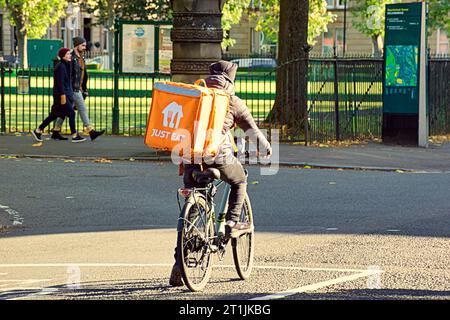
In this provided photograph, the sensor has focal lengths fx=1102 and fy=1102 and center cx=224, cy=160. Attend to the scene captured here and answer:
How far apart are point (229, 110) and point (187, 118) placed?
1.94 ft

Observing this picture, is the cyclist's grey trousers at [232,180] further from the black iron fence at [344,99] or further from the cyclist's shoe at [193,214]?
the black iron fence at [344,99]

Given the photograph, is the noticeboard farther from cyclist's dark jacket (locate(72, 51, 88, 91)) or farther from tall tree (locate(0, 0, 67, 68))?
tall tree (locate(0, 0, 67, 68))

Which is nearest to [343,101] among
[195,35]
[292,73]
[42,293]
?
[292,73]

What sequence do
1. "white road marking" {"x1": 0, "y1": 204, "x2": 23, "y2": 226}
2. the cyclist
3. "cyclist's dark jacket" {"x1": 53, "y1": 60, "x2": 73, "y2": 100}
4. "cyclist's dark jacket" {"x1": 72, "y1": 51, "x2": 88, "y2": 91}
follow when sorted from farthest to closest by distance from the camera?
"cyclist's dark jacket" {"x1": 72, "y1": 51, "x2": 88, "y2": 91}, "cyclist's dark jacket" {"x1": 53, "y1": 60, "x2": 73, "y2": 100}, "white road marking" {"x1": 0, "y1": 204, "x2": 23, "y2": 226}, the cyclist

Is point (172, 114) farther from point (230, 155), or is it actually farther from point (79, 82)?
point (79, 82)

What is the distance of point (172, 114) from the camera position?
788 centimetres

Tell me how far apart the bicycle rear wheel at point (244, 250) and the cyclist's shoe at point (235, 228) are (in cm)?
7

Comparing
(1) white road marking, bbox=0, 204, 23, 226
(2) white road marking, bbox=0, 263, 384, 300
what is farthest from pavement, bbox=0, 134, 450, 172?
(2) white road marking, bbox=0, 263, 384, 300

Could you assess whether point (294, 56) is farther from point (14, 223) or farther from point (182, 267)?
point (182, 267)

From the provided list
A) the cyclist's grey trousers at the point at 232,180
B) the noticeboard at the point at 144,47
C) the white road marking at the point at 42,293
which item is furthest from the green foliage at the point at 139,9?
the white road marking at the point at 42,293

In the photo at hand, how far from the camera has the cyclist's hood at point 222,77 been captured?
834 cm

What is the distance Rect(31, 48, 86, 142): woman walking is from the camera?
19578 millimetres
